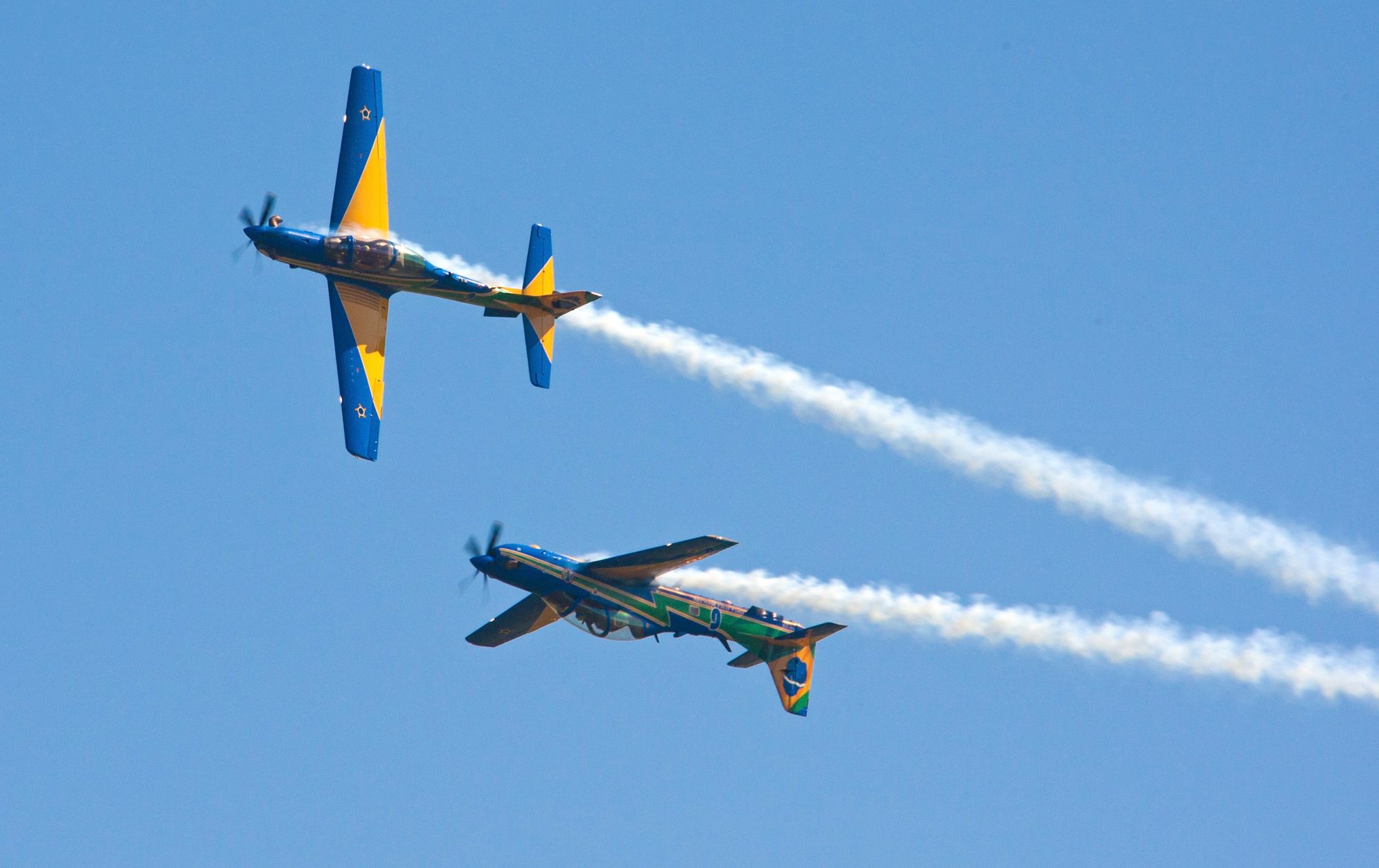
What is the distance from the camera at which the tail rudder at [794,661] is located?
191 ft

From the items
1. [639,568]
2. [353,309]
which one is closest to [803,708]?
[639,568]

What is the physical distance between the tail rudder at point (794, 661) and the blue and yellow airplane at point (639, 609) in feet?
0.06

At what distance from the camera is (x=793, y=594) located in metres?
58.4

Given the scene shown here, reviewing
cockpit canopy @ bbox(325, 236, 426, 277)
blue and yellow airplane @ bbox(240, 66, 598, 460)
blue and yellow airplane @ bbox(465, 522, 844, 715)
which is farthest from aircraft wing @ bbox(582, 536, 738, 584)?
cockpit canopy @ bbox(325, 236, 426, 277)

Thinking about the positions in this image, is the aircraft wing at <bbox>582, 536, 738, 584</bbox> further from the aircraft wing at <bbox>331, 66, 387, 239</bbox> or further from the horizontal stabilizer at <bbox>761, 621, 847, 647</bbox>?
the aircraft wing at <bbox>331, 66, 387, 239</bbox>

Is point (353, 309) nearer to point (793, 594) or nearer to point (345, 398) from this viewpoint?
point (345, 398)

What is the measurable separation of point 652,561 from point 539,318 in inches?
307

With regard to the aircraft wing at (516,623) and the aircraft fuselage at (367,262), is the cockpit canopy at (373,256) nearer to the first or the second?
the aircraft fuselage at (367,262)

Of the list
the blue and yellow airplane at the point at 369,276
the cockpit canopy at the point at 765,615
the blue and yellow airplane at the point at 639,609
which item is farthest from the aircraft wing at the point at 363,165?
the cockpit canopy at the point at 765,615

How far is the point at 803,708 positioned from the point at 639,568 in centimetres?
660

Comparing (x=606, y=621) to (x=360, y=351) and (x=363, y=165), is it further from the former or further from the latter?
(x=363, y=165)

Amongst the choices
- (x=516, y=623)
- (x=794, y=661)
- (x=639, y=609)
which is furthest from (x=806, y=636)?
(x=516, y=623)

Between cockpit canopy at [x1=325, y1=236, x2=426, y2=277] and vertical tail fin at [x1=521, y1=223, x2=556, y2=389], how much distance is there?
285cm

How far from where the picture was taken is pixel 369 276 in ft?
190
